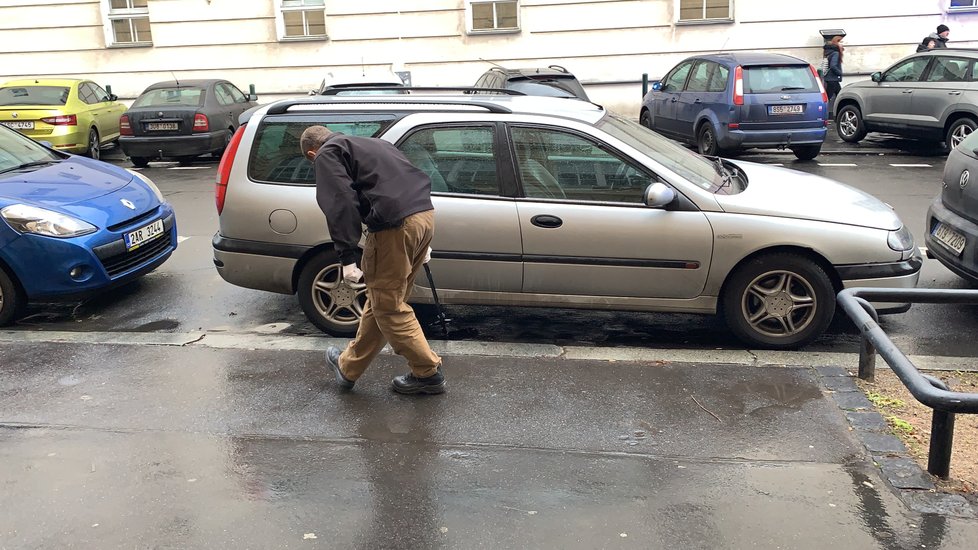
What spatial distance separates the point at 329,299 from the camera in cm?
591

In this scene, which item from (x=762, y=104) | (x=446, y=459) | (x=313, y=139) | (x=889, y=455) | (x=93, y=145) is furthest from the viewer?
(x=93, y=145)

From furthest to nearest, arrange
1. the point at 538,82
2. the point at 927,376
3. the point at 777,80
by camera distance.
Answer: the point at 777,80 < the point at 538,82 < the point at 927,376

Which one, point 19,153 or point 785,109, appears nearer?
point 19,153

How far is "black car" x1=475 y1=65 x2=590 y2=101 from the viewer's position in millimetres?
12602

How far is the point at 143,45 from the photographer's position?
20875 millimetres

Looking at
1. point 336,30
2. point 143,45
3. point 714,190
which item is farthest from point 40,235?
point 143,45

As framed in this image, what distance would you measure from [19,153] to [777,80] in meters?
10.1

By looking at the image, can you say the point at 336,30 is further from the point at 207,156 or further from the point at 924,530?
the point at 924,530

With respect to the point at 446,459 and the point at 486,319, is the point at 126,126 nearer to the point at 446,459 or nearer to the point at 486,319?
the point at 486,319

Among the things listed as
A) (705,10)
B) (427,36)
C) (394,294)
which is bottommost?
(394,294)

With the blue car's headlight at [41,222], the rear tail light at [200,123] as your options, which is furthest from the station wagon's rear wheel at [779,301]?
the rear tail light at [200,123]

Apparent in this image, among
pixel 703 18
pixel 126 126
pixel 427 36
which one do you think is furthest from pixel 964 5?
pixel 126 126

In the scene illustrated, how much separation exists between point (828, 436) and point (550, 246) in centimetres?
200

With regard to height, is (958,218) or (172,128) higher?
(172,128)
